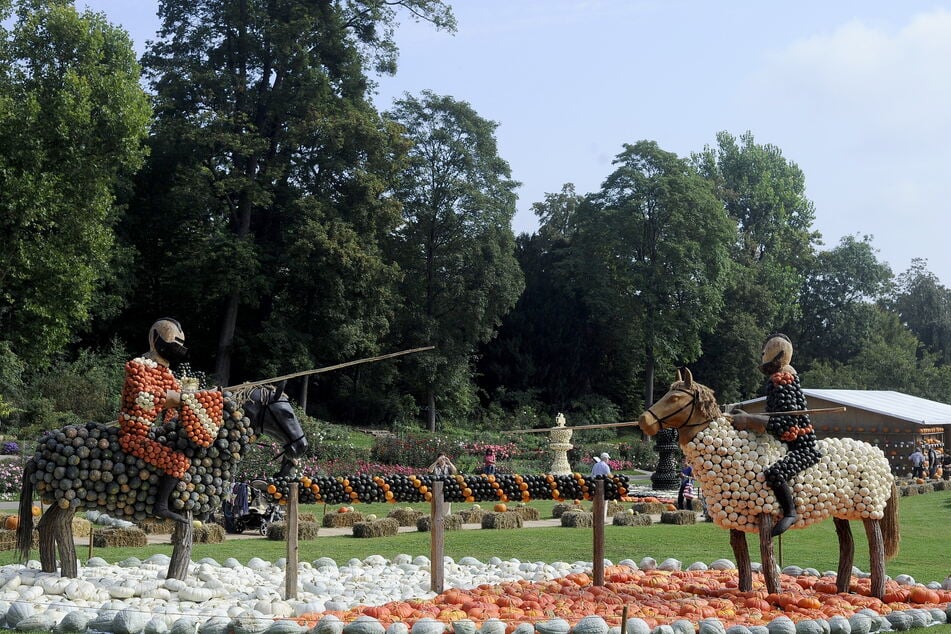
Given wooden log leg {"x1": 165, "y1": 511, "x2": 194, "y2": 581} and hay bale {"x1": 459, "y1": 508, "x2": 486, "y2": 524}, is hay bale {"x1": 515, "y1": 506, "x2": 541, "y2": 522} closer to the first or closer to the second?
hay bale {"x1": 459, "y1": 508, "x2": 486, "y2": 524}

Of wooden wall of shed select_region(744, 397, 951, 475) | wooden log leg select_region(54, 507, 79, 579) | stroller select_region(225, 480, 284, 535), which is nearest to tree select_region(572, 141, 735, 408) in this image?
wooden wall of shed select_region(744, 397, 951, 475)

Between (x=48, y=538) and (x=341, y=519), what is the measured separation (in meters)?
8.65

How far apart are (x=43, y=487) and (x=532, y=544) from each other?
7.99 m

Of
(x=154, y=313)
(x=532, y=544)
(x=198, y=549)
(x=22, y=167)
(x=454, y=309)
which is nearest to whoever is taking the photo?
(x=198, y=549)

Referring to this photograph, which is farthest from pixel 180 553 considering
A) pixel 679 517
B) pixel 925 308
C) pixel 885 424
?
pixel 925 308

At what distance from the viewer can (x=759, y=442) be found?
10.2 metres

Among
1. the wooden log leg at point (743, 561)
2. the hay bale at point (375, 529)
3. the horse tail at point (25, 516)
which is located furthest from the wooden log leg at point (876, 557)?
the hay bale at point (375, 529)

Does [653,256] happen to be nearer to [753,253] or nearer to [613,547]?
[753,253]

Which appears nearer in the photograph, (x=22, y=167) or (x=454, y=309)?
(x=22, y=167)

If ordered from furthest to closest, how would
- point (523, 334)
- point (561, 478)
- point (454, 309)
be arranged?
point (523, 334) < point (454, 309) < point (561, 478)

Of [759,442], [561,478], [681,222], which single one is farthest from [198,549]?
[681,222]

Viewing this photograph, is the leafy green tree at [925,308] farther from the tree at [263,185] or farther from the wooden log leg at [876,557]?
the wooden log leg at [876,557]

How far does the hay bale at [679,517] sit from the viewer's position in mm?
19875

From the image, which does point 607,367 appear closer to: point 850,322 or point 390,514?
point 850,322
